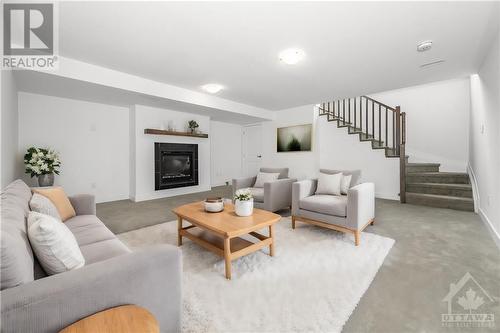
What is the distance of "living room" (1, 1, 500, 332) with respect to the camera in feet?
3.84

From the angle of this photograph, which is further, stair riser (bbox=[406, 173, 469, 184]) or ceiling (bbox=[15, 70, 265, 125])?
stair riser (bbox=[406, 173, 469, 184])

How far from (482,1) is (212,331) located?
A: 135 inches

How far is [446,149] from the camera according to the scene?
5.34 m

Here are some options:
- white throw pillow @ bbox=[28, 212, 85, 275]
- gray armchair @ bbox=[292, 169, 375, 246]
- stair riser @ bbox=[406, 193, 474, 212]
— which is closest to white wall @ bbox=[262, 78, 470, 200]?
stair riser @ bbox=[406, 193, 474, 212]

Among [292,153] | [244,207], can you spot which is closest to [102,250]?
[244,207]

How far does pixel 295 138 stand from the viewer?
616cm

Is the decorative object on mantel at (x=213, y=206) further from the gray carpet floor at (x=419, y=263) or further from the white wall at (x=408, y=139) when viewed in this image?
the white wall at (x=408, y=139)

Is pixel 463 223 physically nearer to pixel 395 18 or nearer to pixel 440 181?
pixel 440 181

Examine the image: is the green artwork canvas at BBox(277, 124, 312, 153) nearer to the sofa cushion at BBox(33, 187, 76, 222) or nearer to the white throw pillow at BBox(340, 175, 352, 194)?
the white throw pillow at BBox(340, 175, 352, 194)

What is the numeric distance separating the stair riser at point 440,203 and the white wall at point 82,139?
633 cm

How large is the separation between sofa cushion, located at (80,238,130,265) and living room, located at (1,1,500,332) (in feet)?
0.06

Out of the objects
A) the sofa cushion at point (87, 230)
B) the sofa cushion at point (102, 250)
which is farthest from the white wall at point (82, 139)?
the sofa cushion at point (102, 250)

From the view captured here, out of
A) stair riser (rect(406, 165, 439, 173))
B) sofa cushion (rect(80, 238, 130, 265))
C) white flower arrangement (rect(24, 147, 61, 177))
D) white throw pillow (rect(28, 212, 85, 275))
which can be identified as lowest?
sofa cushion (rect(80, 238, 130, 265))

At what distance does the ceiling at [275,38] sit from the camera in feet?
6.80
